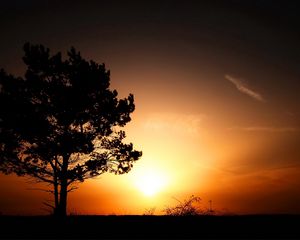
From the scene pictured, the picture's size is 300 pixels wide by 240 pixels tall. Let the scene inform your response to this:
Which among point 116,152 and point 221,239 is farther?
point 116,152

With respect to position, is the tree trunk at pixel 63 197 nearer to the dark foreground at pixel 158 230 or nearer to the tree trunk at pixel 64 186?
the tree trunk at pixel 64 186

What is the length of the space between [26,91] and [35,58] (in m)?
2.31

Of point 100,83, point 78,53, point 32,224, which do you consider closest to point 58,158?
point 100,83

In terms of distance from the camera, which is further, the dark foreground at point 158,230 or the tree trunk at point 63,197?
the tree trunk at point 63,197

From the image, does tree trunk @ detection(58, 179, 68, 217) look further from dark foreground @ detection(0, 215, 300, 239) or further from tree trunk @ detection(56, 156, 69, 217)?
dark foreground @ detection(0, 215, 300, 239)

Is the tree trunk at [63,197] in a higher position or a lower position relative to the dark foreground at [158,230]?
higher

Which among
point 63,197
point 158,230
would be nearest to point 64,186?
point 63,197

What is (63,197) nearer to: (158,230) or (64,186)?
(64,186)

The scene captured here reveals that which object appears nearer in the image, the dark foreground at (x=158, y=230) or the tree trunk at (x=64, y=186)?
the dark foreground at (x=158, y=230)

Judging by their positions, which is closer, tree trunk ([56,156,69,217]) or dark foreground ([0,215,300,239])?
dark foreground ([0,215,300,239])

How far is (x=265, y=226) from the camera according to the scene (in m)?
9.85

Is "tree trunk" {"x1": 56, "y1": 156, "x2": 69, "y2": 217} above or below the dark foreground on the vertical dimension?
above

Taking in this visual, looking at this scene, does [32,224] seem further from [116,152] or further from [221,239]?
[116,152]

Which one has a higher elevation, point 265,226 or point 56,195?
point 56,195
